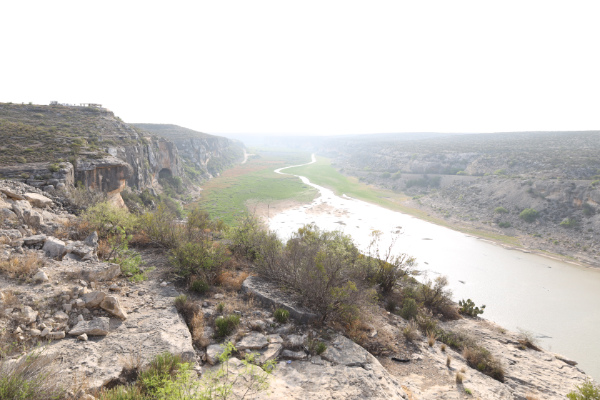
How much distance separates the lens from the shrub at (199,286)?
374 inches

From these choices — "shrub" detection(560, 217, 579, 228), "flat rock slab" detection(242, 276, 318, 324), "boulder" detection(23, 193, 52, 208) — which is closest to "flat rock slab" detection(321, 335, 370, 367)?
"flat rock slab" detection(242, 276, 318, 324)

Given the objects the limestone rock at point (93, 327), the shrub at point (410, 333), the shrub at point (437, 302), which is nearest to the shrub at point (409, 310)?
the shrub at point (410, 333)

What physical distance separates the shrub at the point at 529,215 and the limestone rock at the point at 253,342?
41.8 meters

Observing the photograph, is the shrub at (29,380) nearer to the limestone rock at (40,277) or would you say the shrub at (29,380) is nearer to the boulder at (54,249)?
the limestone rock at (40,277)

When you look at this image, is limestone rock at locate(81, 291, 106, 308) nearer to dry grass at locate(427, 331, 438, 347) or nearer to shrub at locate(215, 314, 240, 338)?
shrub at locate(215, 314, 240, 338)

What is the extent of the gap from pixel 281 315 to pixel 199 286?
3.19 metres

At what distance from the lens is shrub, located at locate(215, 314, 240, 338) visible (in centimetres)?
738

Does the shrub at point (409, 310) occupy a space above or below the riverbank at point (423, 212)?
above

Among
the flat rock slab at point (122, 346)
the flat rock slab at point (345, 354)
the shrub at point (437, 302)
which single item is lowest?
the shrub at point (437, 302)

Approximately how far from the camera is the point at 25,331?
5.56 meters

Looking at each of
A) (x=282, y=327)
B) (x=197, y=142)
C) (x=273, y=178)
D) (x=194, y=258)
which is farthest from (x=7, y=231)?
(x=197, y=142)

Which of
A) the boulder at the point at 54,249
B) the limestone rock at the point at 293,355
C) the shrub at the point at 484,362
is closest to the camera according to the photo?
the limestone rock at the point at 293,355

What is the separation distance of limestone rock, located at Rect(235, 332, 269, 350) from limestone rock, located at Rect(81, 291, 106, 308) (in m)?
3.66

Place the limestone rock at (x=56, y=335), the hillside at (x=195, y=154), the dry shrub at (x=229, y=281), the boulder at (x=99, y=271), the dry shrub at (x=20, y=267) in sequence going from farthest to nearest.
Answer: the hillside at (x=195, y=154), the dry shrub at (x=229, y=281), the boulder at (x=99, y=271), the dry shrub at (x=20, y=267), the limestone rock at (x=56, y=335)
